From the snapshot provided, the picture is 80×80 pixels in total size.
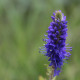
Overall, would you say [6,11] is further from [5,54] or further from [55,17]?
[55,17]

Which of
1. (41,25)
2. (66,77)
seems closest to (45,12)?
(41,25)

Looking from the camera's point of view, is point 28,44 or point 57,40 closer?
point 57,40

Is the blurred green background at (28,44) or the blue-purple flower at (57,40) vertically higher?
the blurred green background at (28,44)

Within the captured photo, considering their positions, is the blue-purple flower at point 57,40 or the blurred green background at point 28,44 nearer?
the blue-purple flower at point 57,40

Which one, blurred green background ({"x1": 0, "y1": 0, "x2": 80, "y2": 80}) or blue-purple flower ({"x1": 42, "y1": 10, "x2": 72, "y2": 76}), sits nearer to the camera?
blue-purple flower ({"x1": 42, "y1": 10, "x2": 72, "y2": 76})

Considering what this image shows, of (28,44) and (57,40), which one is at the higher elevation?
(28,44)
